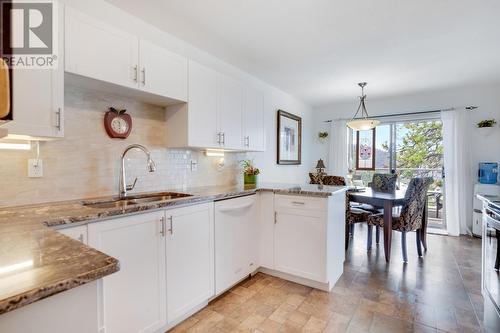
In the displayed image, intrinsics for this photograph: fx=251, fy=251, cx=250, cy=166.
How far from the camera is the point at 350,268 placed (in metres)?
2.82

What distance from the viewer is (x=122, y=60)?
1.75 metres

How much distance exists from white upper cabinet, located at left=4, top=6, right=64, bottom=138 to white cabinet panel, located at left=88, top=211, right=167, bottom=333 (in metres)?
0.62

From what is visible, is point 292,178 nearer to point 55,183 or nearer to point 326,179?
point 326,179

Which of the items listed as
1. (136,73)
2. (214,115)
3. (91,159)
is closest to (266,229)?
(214,115)

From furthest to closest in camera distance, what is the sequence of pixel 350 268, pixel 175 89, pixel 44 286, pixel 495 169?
pixel 495 169, pixel 350 268, pixel 175 89, pixel 44 286

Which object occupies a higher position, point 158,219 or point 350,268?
point 158,219

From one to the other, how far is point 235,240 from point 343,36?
2233mm

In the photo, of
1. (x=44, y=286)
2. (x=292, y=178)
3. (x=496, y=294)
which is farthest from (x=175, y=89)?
(x=292, y=178)

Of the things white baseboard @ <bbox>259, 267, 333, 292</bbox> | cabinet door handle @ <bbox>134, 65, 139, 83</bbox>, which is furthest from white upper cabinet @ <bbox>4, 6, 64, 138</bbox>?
white baseboard @ <bbox>259, 267, 333, 292</bbox>

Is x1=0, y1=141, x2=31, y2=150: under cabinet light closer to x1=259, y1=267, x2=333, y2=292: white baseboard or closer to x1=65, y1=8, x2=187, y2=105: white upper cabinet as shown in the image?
x1=65, y1=8, x2=187, y2=105: white upper cabinet

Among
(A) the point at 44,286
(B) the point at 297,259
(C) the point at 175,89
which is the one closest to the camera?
(A) the point at 44,286

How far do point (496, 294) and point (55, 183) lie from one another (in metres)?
3.00

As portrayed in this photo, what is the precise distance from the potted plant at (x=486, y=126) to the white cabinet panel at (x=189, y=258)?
454 centimetres

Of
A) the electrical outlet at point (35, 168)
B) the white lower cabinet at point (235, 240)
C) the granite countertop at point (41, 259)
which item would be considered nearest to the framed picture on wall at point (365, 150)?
the white lower cabinet at point (235, 240)
